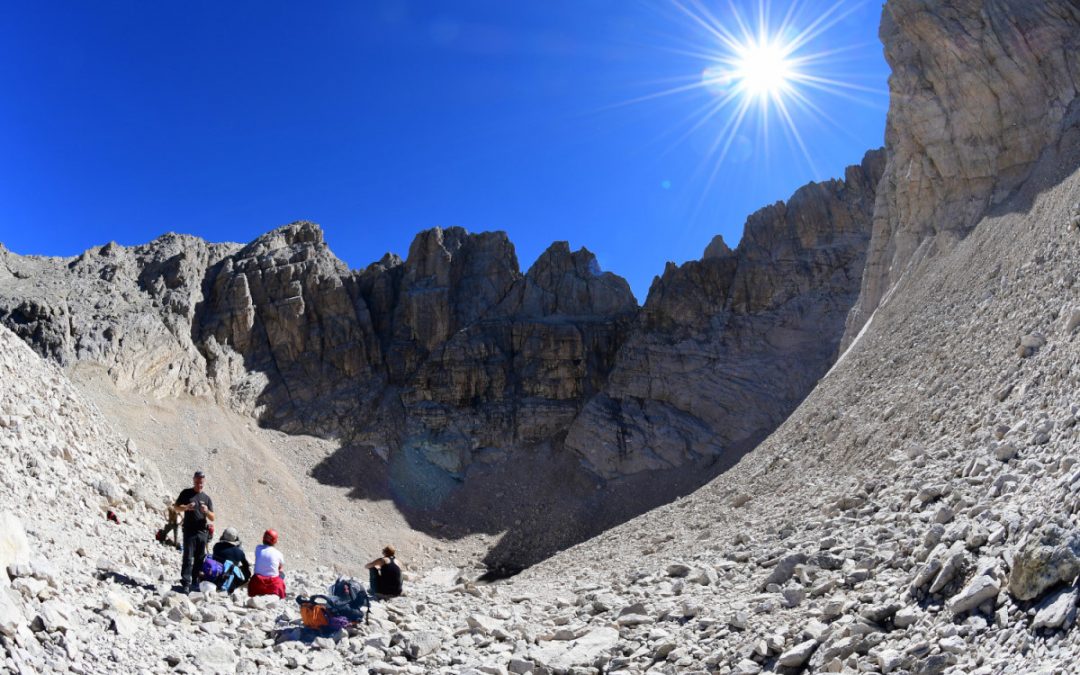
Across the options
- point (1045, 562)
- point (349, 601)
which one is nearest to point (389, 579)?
point (349, 601)

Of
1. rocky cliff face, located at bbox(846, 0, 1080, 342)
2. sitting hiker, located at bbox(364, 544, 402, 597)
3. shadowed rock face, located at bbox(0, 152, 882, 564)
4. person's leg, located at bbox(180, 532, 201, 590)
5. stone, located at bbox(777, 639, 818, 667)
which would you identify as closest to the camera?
stone, located at bbox(777, 639, 818, 667)

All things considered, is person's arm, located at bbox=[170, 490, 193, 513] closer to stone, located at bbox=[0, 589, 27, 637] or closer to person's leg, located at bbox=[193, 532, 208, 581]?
person's leg, located at bbox=[193, 532, 208, 581]

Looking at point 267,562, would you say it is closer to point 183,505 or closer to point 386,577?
point 183,505

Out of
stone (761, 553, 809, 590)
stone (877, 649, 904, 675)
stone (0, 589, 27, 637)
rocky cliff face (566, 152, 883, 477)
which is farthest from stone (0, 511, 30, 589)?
rocky cliff face (566, 152, 883, 477)

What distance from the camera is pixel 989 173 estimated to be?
25.1 metres

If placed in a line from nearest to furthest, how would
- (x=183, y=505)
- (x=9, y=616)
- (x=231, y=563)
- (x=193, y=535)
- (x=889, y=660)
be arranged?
1. (x=9, y=616)
2. (x=889, y=660)
3. (x=193, y=535)
4. (x=183, y=505)
5. (x=231, y=563)

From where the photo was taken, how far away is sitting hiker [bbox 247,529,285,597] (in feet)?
39.6

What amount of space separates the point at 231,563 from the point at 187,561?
1014mm

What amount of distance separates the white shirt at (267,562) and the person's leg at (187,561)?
1.14 metres

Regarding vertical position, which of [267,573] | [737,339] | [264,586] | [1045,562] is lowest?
[1045,562]

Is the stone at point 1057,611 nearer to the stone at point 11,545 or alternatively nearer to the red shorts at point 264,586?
the stone at point 11,545

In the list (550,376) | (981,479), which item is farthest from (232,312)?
(981,479)

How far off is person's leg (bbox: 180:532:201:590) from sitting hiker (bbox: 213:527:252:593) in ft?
2.23

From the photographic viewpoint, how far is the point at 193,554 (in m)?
11.5
